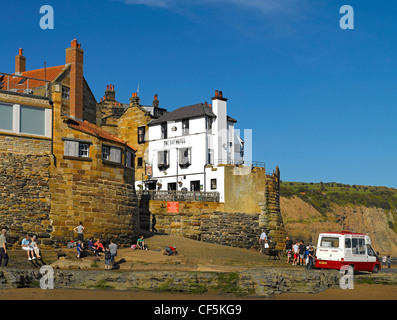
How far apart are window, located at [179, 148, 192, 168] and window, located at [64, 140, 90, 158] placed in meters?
21.6

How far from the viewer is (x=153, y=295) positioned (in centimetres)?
2339

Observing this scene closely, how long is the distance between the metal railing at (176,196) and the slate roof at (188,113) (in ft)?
30.7

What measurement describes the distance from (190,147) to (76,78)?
17880 mm

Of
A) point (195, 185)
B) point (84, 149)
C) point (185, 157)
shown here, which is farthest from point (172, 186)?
point (84, 149)

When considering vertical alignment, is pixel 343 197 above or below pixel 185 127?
below

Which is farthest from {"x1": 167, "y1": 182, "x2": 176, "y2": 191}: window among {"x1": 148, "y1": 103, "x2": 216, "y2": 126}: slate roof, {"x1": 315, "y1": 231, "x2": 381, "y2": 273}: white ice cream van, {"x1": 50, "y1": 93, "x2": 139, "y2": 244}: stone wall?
{"x1": 315, "y1": 231, "x2": 381, "y2": 273}: white ice cream van

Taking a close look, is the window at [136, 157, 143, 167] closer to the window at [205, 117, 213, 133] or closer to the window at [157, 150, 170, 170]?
the window at [157, 150, 170, 170]

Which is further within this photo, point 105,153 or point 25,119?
point 105,153

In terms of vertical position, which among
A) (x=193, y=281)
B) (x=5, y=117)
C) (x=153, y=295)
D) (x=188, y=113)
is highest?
(x=188, y=113)

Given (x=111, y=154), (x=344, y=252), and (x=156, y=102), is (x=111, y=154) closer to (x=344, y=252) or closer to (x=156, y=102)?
(x=344, y=252)

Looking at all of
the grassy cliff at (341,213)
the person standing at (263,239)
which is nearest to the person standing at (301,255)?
the person standing at (263,239)
